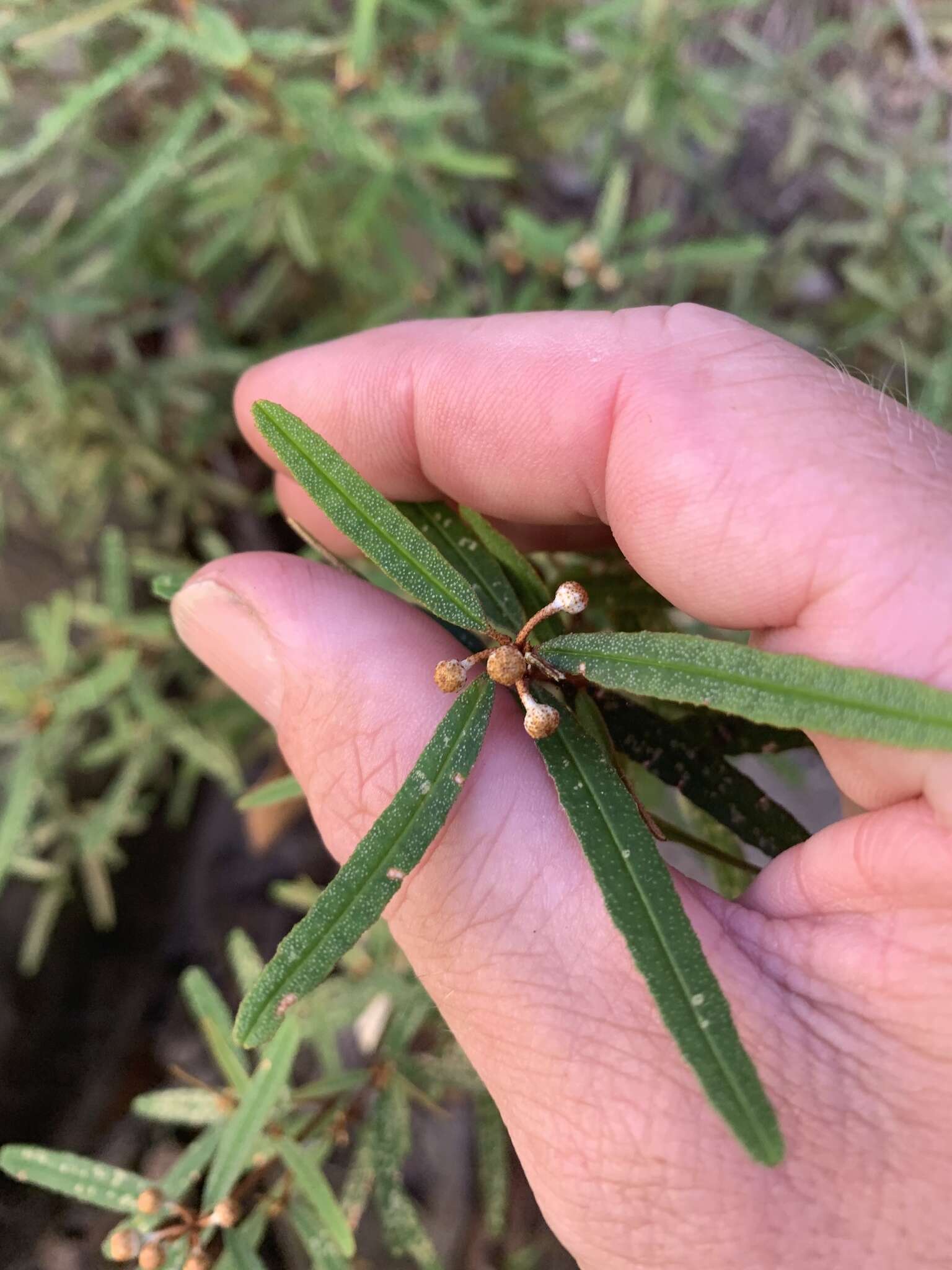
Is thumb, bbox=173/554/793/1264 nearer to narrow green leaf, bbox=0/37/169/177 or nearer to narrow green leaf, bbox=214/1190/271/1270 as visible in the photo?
narrow green leaf, bbox=214/1190/271/1270

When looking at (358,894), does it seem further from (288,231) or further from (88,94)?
(288,231)

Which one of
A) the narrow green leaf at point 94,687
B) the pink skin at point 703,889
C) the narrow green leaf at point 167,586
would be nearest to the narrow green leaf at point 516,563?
the pink skin at point 703,889

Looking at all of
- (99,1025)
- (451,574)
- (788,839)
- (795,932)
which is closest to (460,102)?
(451,574)

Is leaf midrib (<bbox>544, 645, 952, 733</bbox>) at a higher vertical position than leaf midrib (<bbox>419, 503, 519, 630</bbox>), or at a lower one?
higher

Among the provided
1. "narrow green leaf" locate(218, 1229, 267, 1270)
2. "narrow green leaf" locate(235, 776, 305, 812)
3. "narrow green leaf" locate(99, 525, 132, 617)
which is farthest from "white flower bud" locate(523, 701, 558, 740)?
"narrow green leaf" locate(99, 525, 132, 617)

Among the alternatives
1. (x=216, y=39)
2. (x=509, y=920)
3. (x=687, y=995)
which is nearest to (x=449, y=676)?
(x=509, y=920)

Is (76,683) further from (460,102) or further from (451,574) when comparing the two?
(460,102)
